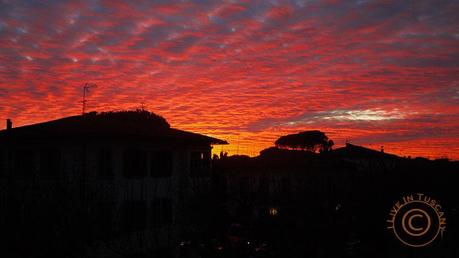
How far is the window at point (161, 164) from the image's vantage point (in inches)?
1100

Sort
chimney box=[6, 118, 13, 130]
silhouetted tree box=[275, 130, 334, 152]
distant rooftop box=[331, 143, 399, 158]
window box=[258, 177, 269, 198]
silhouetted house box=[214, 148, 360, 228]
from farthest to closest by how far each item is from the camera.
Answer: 1. silhouetted tree box=[275, 130, 334, 152]
2. distant rooftop box=[331, 143, 399, 158]
3. chimney box=[6, 118, 13, 130]
4. window box=[258, 177, 269, 198]
5. silhouetted house box=[214, 148, 360, 228]

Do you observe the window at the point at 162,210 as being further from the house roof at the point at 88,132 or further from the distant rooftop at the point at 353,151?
the distant rooftop at the point at 353,151

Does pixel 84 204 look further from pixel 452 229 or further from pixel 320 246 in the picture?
pixel 452 229

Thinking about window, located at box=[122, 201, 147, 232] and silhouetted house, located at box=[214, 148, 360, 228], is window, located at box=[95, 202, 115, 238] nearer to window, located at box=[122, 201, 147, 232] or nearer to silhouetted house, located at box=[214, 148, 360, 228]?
window, located at box=[122, 201, 147, 232]

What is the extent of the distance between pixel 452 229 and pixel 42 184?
41.9ft

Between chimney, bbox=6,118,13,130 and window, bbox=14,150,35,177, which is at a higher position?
chimney, bbox=6,118,13,130

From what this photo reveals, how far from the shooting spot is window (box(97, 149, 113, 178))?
24.9m

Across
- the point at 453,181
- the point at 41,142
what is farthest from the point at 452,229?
the point at 41,142

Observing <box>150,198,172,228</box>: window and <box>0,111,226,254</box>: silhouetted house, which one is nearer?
<box>0,111,226,254</box>: silhouetted house

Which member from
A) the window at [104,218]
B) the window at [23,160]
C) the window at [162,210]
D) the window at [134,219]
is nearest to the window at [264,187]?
the window at [134,219]

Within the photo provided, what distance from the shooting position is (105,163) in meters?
25.4

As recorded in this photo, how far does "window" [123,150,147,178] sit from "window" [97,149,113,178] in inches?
33.1

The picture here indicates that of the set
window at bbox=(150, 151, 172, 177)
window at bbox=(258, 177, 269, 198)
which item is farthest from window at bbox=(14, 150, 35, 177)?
window at bbox=(258, 177, 269, 198)

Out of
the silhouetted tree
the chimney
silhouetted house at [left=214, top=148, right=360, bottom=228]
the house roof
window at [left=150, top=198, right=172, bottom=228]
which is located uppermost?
the silhouetted tree
